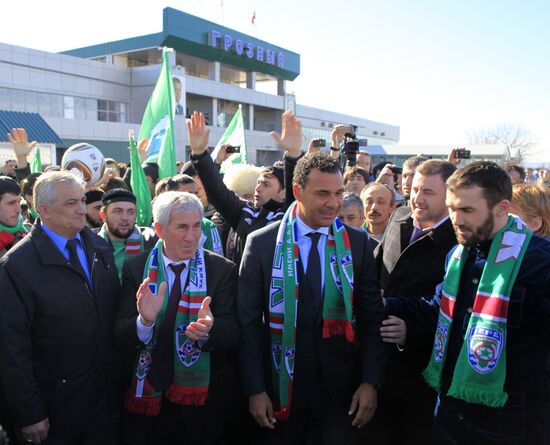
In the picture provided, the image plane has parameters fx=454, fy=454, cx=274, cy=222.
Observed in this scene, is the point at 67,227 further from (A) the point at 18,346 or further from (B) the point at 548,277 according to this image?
(B) the point at 548,277

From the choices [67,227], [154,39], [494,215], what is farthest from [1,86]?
[494,215]

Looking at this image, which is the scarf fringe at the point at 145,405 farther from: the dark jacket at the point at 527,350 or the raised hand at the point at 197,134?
the raised hand at the point at 197,134

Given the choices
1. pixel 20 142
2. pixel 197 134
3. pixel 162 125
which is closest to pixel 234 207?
pixel 197 134

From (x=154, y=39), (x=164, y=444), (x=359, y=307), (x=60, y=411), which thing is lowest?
(x=164, y=444)

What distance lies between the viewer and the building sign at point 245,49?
3635cm

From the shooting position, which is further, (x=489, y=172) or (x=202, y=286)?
(x=202, y=286)

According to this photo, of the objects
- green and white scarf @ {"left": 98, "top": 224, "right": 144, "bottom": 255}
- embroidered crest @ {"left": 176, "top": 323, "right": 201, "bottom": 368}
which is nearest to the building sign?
green and white scarf @ {"left": 98, "top": 224, "right": 144, "bottom": 255}

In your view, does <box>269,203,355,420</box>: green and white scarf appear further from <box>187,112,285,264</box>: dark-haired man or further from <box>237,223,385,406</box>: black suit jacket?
<box>187,112,285,264</box>: dark-haired man

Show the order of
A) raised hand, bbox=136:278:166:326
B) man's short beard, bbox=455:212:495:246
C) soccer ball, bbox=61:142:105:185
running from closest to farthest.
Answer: man's short beard, bbox=455:212:495:246
raised hand, bbox=136:278:166:326
soccer ball, bbox=61:142:105:185

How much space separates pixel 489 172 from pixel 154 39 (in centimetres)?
3562

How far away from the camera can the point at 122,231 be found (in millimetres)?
3820

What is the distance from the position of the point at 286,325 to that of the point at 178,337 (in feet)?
2.07

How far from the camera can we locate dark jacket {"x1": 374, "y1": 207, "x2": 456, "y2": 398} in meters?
2.88

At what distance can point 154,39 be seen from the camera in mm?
33719
